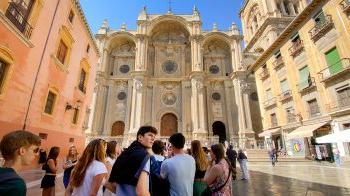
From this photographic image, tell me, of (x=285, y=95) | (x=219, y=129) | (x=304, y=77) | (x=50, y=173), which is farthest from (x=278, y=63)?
(x=50, y=173)

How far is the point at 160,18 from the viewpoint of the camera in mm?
29422

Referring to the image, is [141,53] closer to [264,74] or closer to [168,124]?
[168,124]

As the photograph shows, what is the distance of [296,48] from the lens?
17.7 m

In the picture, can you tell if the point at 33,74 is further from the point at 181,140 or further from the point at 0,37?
the point at 181,140

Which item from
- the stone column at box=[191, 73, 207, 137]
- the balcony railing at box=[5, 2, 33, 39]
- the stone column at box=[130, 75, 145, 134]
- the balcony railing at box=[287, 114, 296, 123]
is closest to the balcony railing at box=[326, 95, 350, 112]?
the balcony railing at box=[287, 114, 296, 123]

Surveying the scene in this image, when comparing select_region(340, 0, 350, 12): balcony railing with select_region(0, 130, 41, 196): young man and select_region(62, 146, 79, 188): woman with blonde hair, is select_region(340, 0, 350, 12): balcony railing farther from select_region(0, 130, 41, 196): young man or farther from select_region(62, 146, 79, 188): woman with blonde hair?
select_region(0, 130, 41, 196): young man

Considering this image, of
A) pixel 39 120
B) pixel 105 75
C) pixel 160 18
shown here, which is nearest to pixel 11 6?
pixel 39 120

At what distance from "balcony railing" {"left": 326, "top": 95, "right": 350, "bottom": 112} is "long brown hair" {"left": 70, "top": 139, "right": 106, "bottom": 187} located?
634 inches

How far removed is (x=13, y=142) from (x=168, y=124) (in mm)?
24830

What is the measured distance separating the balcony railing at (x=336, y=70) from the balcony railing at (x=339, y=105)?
170 centimetres

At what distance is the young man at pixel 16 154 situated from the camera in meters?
1.34

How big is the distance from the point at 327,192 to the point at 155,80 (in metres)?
23.5

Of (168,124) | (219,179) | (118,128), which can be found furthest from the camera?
(168,124)

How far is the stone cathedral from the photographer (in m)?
25.1
